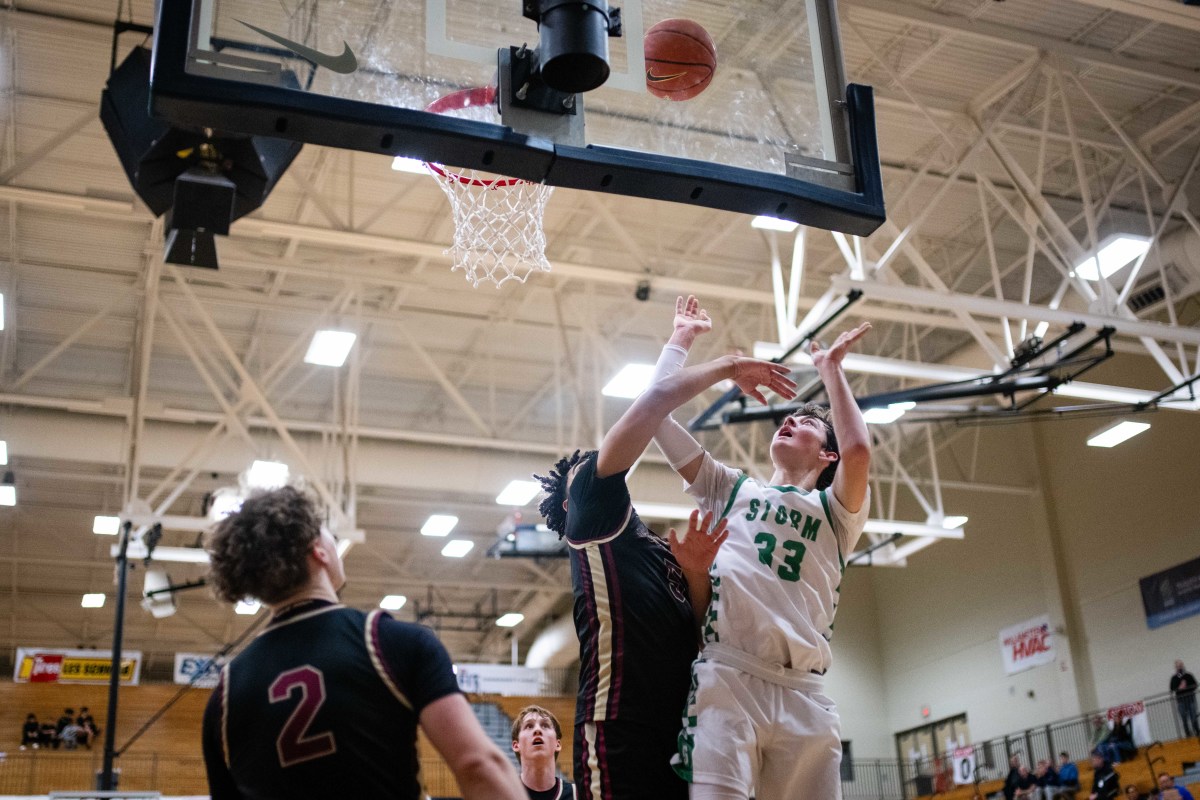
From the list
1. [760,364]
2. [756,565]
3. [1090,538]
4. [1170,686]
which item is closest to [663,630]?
[756,565]

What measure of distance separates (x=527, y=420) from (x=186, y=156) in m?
15.0

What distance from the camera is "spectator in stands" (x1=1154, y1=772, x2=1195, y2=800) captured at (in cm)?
1476

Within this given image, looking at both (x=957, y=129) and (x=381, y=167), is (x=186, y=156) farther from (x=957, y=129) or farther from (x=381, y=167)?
(x=957, y=129)

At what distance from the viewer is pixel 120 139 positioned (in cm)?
788

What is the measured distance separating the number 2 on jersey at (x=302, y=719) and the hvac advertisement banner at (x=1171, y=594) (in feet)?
61.4

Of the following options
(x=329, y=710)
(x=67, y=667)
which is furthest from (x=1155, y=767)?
(x=67, y=667)

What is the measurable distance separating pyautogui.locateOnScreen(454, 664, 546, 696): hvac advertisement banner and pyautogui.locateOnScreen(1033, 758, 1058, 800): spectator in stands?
11.9 m

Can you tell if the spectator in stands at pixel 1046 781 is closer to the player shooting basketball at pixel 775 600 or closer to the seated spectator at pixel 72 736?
the player shooting basketball at pixel 775 600

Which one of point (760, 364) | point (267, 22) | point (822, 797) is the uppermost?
point (267, 22)

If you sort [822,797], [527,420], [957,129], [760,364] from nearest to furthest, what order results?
[822,797], [760,364], [957,129], [527,420]

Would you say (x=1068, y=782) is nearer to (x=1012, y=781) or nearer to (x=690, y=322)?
(x=1012, y=781)

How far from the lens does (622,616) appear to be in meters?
3.75

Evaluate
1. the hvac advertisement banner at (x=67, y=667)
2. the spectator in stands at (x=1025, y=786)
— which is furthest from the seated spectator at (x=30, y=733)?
the spectator in stands at (x=1025, y=786)

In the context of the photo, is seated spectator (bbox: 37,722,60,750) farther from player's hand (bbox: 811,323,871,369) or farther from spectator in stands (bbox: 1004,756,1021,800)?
player's hand (bbox: 811,323,871,369)
